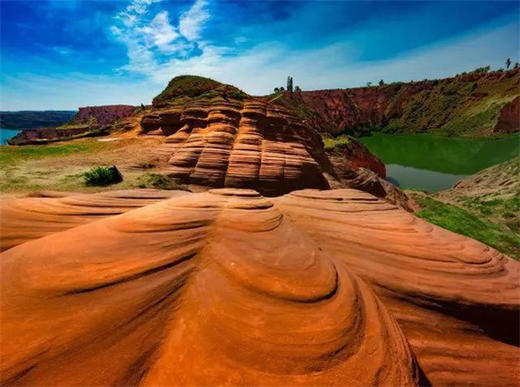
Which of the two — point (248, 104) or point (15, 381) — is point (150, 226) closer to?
point (15, 381)

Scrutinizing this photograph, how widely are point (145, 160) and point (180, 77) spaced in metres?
17.0

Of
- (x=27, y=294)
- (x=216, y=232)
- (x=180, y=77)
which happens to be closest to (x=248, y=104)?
(x=180, y=77)

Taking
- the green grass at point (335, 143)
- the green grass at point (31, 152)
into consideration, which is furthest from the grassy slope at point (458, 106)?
the green grass at point (31, 152)

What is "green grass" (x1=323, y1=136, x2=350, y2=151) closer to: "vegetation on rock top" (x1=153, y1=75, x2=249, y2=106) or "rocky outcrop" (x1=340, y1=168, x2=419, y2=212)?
"rocky outcrop" (x1=340, y1=168, x2=419, y2=212)

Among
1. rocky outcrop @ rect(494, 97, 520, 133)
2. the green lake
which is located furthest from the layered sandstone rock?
rocky outcrop @ rect(494, 97, 520, 133)

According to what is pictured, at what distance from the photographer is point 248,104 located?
17438 mm

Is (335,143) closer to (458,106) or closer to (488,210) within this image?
(488,210)

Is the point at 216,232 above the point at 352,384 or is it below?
above

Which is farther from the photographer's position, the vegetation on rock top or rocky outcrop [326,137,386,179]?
rocky outcrop [326,137,386,179]

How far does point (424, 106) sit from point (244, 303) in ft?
377

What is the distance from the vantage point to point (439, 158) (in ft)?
163

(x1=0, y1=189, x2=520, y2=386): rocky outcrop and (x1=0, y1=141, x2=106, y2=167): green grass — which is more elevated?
(x1=0, y1=141, x2=106, y2=167): green grass

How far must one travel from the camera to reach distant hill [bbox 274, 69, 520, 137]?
6681 centimetres

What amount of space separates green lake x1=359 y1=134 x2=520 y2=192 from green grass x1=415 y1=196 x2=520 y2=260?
52.6ft
